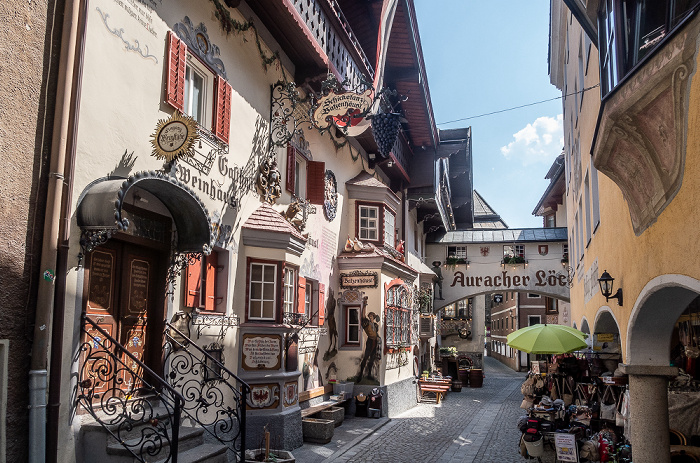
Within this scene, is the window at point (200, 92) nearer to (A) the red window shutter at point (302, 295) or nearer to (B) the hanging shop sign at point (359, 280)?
(A) the red window shutter at point (302, 295)

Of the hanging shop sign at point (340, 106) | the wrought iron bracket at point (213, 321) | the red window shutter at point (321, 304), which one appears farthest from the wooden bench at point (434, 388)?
the wrought iron bracket at point (213, 321)

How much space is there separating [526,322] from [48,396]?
139 ft

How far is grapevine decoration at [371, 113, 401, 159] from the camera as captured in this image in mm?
17047

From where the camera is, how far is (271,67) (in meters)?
12.0

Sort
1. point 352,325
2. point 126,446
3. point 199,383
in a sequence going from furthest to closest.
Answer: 1. point 352,325
2. point 199,383
3. point 126,446

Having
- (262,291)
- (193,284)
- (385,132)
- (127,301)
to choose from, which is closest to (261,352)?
(262,291)

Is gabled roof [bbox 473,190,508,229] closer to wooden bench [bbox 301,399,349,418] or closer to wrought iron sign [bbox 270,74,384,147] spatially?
wooden bench [bbox 301,399,349,418]

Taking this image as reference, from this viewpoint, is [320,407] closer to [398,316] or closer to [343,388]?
[343,388]

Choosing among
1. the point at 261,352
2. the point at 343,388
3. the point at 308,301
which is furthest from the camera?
the point at 343,388

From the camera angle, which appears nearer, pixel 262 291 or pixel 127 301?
pixel 127 301

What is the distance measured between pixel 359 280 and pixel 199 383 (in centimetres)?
757

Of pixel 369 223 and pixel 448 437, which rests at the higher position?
pixel 369 223

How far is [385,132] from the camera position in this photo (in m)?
17.8

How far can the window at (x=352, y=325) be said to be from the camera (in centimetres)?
1593
